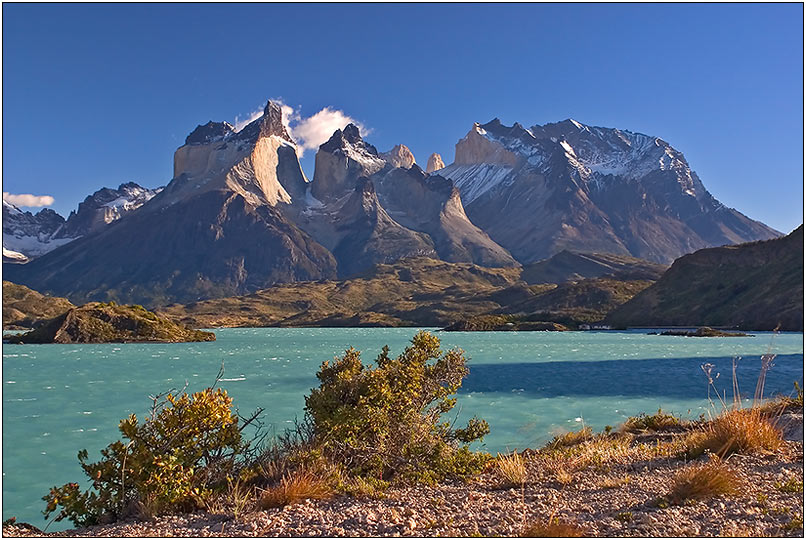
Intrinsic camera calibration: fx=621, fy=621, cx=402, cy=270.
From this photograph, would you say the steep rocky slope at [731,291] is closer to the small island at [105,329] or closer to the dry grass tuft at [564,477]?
the small island at [105,329]

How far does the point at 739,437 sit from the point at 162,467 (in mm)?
9655

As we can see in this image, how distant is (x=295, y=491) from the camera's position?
8930mm

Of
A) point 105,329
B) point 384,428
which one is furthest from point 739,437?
point 105,329

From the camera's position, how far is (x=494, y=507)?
27.8 feet

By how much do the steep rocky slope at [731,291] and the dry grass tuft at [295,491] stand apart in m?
117

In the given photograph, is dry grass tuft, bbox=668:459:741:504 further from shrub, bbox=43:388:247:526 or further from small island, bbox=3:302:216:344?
small island, bbox=3:302:216:344

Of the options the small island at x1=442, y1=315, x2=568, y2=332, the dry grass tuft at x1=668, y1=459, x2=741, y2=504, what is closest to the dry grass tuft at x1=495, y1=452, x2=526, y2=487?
the dry grass tuft at x1=668, y1=459, x2=741, y2=504

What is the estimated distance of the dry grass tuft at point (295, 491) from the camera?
29.0 ft

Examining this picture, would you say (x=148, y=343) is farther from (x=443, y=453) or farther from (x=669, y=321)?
(x=443, y=453)

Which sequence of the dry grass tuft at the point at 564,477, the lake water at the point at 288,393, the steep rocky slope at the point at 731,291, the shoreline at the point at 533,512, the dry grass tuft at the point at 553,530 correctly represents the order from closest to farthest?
the dry grass tuft at the point at 553,530 → the shoreline at the point at 533,512 → the dry grass tuft at the point at 564,477 → the lake water at the point at 288,393 → the steep rocky slope at the point at 731,291

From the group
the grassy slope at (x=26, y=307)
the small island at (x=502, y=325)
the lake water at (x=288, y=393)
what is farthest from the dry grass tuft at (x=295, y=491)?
the grassy slope at (x=26, y=307)

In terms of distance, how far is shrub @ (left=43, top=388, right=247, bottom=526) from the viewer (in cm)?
886

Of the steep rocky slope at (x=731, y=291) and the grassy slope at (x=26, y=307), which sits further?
the grassy slope at (x=26, y=307)

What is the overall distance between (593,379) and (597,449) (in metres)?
32.7
